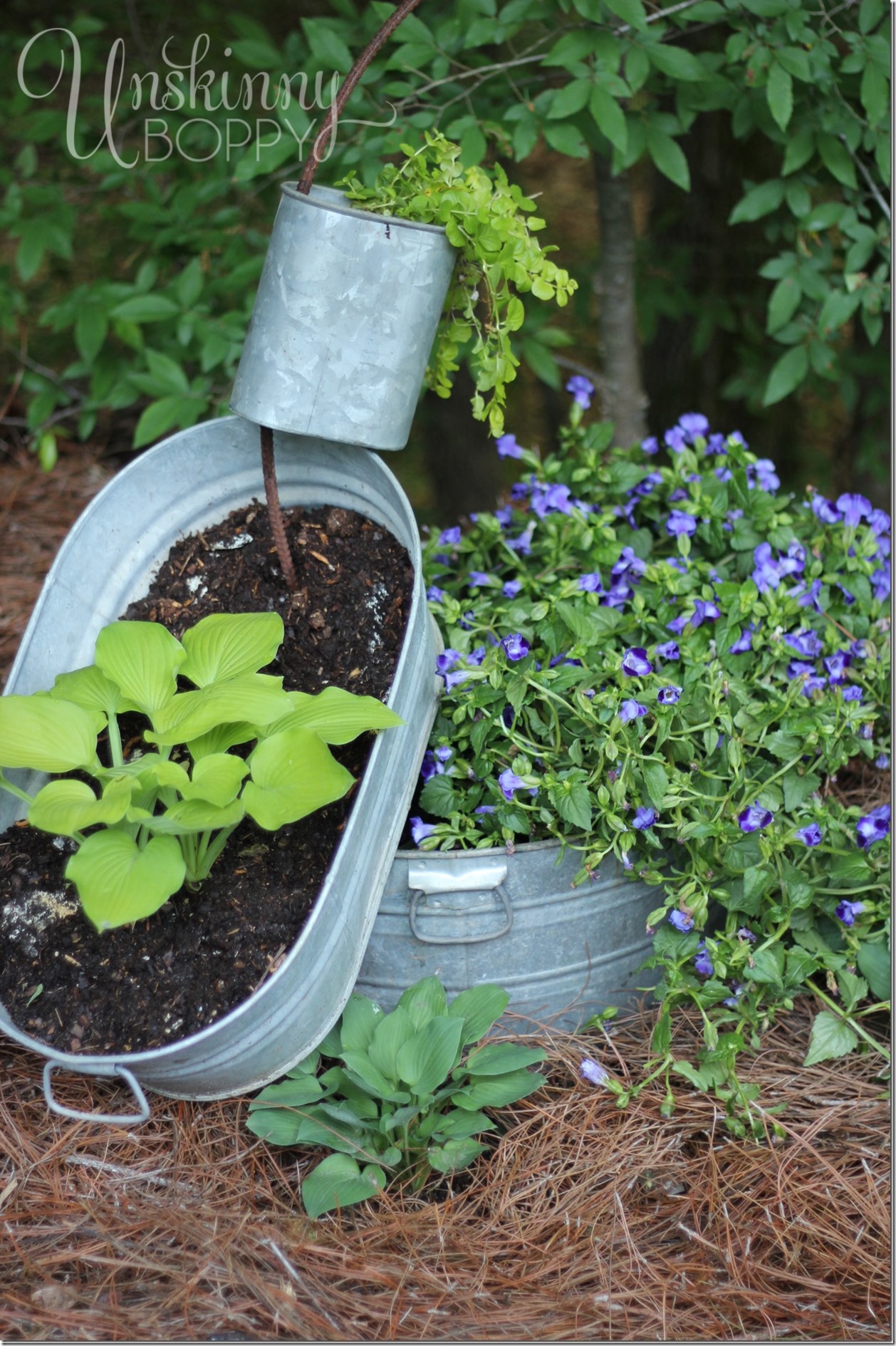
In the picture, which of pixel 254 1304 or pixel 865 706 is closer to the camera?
pixel 254 1304

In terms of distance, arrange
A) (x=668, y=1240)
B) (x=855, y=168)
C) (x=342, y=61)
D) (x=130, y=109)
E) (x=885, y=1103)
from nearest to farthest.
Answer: (x=668, y=1240), (x=885, y=1103), (x=342, y=61), (x=855, y=168), (x=130, y=109)

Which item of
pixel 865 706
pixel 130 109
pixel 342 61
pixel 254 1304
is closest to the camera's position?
pixel 254 1304

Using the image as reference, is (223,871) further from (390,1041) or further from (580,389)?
(580,389)

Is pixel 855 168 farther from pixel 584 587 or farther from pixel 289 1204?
pixel 289 1204

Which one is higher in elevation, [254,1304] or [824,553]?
[824,553]

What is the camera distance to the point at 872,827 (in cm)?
152

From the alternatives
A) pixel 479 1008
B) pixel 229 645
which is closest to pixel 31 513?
pixel 229 645

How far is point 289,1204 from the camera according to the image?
1348 millimetres

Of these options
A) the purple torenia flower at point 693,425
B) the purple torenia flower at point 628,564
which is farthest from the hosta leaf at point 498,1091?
the purple torenia flower at point 693,425

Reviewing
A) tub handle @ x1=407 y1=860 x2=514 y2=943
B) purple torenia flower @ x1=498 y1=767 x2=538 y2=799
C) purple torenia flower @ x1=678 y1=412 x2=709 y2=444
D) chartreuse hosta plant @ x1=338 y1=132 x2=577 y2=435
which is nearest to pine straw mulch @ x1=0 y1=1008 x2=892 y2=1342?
tub handle @ x1=407 y1=860 x2=514 y2=943

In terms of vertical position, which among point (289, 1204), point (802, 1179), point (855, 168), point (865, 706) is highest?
point (855, 168)

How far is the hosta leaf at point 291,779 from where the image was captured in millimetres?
1223

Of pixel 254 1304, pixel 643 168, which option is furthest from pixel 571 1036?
pixel 643 168

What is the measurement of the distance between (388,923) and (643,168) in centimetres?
266
